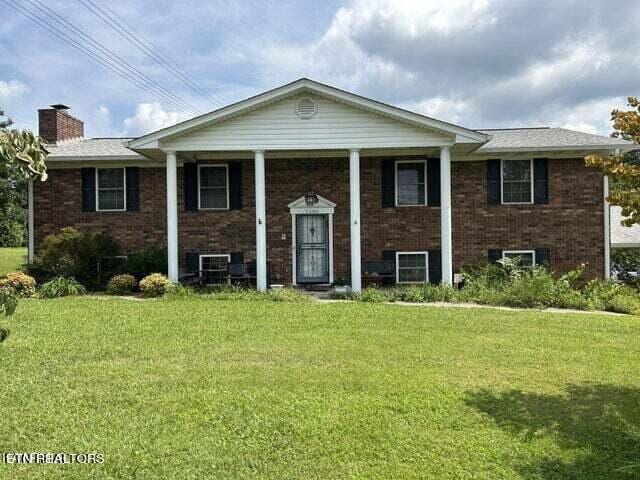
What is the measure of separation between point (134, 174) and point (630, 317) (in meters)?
12.9

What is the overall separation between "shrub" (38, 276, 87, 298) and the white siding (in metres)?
4.22

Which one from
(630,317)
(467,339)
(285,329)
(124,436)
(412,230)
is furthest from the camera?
(412,230)

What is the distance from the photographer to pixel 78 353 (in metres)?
7.10

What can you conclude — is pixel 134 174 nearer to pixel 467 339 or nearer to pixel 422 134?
pixel 422 134

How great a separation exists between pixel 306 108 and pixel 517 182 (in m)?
6.43

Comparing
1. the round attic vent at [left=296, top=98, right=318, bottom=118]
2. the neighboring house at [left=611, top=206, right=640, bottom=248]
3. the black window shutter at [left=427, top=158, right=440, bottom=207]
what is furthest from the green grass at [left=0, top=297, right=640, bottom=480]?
the neighboring house at [left=611, top=206, right=640, bottom=248]

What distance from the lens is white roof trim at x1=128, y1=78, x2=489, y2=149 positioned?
13086 mm

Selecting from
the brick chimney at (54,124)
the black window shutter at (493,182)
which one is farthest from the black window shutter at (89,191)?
the black window shutter at (493,182)

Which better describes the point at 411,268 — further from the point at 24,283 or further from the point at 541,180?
the point at 24,283

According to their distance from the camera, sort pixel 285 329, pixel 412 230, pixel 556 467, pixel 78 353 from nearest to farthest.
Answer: pixel 556 467 → pixel 78 353 → pixel 285 329 → pixel 412 230

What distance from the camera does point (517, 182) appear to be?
15469mm

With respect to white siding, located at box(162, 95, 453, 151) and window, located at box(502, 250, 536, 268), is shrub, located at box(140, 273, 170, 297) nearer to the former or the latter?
white siding, located at box(162, 95, 453, 151)

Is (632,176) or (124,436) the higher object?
(632,176)

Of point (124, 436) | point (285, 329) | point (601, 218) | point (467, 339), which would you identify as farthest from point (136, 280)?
point (601, 218)
